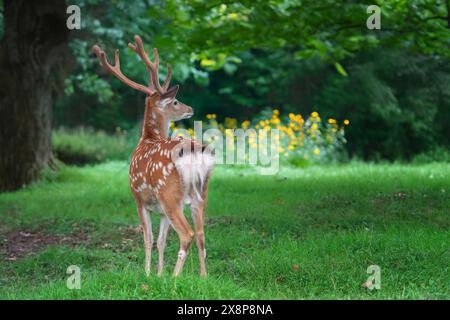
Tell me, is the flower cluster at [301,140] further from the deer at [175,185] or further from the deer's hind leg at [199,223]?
the deer's hind leg at [199,223]

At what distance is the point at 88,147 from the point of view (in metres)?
19.0

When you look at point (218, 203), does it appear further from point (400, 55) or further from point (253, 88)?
point (253, 88)

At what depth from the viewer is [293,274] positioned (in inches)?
244

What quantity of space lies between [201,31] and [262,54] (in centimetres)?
1443

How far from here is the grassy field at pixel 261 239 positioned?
5.72 m

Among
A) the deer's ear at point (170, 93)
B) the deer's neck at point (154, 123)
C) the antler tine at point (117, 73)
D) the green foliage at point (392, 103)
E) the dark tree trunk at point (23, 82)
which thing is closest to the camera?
the deer's ear at point (170, 93)

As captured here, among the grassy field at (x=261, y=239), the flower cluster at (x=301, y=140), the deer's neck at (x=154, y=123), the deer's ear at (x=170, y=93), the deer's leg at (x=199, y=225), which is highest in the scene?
the deer's ear at (x=170, y=93)

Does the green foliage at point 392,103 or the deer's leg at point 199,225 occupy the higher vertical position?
the green foliage at point 392,103

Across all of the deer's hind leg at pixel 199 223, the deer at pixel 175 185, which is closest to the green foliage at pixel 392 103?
the deer at pixel 175 185

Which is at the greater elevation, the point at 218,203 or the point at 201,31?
the point at 201,31

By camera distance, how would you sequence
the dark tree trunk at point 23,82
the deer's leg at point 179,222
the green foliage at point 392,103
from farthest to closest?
1. the green foliage at point 392,103
2. the dark tree trunk at point 23,82
3. the deer's leg at point 179,222

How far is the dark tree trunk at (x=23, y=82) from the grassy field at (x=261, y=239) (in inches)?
28.2

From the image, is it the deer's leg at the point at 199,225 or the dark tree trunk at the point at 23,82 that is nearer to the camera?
the deer's leg at the point at 199,225

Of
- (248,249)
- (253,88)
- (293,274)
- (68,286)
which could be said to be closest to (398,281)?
(293,274)
